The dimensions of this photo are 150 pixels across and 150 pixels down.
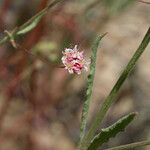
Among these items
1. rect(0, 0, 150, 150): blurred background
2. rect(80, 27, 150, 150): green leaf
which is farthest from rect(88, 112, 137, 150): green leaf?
rect(0, 0, 150, 150): blurred background

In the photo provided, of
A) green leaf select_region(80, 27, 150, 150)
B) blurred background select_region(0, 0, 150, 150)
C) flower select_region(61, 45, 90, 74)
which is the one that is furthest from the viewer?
blurred background select_region(0, 0, 150, 150)

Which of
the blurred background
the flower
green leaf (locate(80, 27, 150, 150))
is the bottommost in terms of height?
green leaf (locate(80, 27, 150, 150))

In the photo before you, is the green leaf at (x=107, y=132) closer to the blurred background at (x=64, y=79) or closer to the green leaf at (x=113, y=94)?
the green leaf at (x=113, y=94)

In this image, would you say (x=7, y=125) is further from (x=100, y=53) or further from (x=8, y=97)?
(x=100, y=53)

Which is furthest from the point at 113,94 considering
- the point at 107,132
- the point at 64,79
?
the point at 64,79

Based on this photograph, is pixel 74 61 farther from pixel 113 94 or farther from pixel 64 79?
pixel 64 79

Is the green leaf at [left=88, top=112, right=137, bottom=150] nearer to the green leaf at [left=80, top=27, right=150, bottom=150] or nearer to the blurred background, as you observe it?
the green leaf at [left=80, top=27, right=150, bottom=150]
